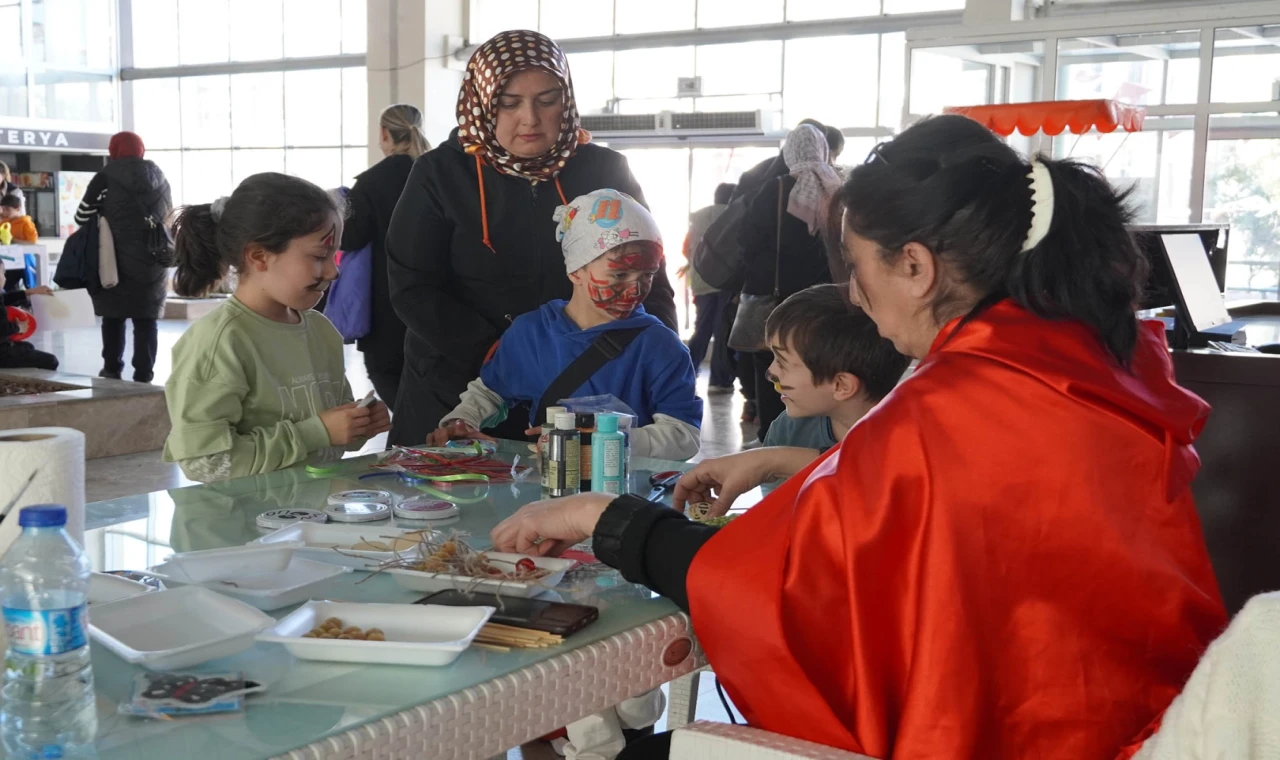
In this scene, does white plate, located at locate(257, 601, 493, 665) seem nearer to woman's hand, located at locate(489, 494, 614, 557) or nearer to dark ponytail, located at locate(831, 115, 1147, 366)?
woman's hand, located at locate(489, 494, 614, 557)

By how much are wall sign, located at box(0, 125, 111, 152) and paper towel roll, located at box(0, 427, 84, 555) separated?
15.6 m

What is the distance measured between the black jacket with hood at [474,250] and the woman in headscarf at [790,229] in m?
2.01

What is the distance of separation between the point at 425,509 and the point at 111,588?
1.81 feet

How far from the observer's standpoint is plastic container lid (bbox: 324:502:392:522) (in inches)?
75.0

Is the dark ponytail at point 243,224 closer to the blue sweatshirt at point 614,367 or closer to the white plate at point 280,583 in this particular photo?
the blue sweatshirt at point 614,367

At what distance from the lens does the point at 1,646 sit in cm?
117

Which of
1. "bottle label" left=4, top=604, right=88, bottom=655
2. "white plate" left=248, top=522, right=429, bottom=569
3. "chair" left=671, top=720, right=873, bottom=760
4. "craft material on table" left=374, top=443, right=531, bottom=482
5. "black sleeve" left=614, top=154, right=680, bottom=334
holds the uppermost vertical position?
"black sleeve" left=614, top=154, right=680, bottom=334

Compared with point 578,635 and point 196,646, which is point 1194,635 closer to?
point 578,635

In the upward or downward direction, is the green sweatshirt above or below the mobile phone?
above

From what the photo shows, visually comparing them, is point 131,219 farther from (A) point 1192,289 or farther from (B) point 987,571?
(B) point 987,571

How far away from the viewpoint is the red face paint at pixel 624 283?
2.66 meters

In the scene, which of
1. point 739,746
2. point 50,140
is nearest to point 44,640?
point 739,746

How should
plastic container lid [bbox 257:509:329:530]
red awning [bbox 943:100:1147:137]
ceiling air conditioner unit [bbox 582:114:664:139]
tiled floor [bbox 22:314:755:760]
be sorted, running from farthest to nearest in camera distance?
ceiling air conditioner unit [bbox 582:114:664:139] → red awning [bbox 943:100:1147:137] → tiled floor [bbox 22:314:755:760] → plastic container lid [bbox 257:509:329:530]

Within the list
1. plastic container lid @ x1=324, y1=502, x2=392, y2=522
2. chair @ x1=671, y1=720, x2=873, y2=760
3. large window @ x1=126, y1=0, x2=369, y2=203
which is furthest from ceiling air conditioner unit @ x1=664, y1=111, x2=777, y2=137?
chair @ x1=671, y1=720, x2=873, y2=760
